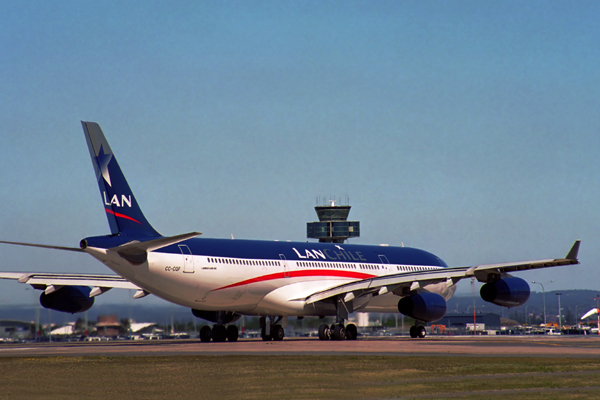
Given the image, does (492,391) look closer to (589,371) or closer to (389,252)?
(589,371)

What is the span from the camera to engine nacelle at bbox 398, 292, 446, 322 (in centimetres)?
3341

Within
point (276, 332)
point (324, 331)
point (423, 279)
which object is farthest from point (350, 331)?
point (423, 279)

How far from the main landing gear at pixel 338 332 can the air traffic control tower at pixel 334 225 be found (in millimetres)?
82627

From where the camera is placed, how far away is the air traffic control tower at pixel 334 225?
393ft

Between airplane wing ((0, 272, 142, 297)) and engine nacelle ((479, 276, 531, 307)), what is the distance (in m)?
16.8

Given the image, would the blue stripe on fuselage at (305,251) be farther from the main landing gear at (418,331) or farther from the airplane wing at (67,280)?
the airplane wing at (67,280)

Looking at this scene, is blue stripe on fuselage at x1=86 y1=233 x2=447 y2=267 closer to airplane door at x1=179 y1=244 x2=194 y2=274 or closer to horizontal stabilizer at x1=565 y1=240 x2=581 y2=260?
airplane door at x1=179 y1=244 x2=194 y2=274

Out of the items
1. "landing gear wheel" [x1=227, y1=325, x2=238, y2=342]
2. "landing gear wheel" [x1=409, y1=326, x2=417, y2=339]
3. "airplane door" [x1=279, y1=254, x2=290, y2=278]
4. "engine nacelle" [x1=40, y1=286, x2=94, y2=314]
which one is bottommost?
"landing gear wheel" [x1=409, y1=326, x2=417, y2=339]

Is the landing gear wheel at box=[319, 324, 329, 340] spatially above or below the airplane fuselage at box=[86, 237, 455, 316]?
below

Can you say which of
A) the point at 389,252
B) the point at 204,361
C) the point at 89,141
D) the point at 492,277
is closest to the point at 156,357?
the point at 204,361

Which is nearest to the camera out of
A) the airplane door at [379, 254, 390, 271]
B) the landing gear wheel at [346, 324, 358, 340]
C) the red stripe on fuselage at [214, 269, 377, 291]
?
the red stripe on fuselage at [214, 269, 377, 291]

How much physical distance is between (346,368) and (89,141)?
15786mm

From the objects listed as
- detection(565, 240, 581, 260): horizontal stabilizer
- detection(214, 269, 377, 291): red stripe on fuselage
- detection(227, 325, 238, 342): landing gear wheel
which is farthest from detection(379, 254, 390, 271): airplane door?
detection(565, 240, 581, 260): horizontal stabilizer

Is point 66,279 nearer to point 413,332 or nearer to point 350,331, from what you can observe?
point 350,331
